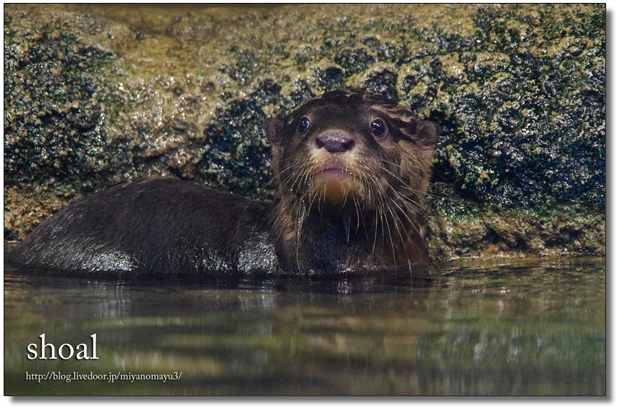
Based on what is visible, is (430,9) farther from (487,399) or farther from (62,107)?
(487,399)

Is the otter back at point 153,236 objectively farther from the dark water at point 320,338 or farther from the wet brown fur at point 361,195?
the dark water at point 320,338

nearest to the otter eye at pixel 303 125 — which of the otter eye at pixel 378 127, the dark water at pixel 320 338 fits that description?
the otter eye at pixel 378 127

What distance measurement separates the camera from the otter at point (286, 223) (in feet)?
14.9

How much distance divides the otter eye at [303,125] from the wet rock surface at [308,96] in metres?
1.02

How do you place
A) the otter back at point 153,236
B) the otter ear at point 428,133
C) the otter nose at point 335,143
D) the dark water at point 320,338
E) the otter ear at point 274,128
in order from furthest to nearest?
the otter ear at point 274,128, the otter ear at point 428,133, the otter back at point 153,236, the otter nose at point 335,143, the dark water at point 320,338

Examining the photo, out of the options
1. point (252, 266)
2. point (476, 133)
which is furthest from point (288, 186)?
point (476, 133)

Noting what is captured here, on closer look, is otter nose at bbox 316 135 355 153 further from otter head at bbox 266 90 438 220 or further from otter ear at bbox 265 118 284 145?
otter ear at bbox 265 118 284 145

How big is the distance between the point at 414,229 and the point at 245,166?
142cm

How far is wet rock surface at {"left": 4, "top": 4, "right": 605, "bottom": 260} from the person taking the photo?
17.0 feet

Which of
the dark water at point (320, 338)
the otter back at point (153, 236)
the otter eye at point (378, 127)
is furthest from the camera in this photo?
the otter back at point (153, 236)

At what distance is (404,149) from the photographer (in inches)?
186

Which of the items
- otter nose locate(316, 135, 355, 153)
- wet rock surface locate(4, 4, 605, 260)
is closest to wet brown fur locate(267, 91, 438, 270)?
otter nose locate(316, 135, 355, 153)

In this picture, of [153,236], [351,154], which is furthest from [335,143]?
[153,236]

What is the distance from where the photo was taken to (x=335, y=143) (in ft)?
13.4
